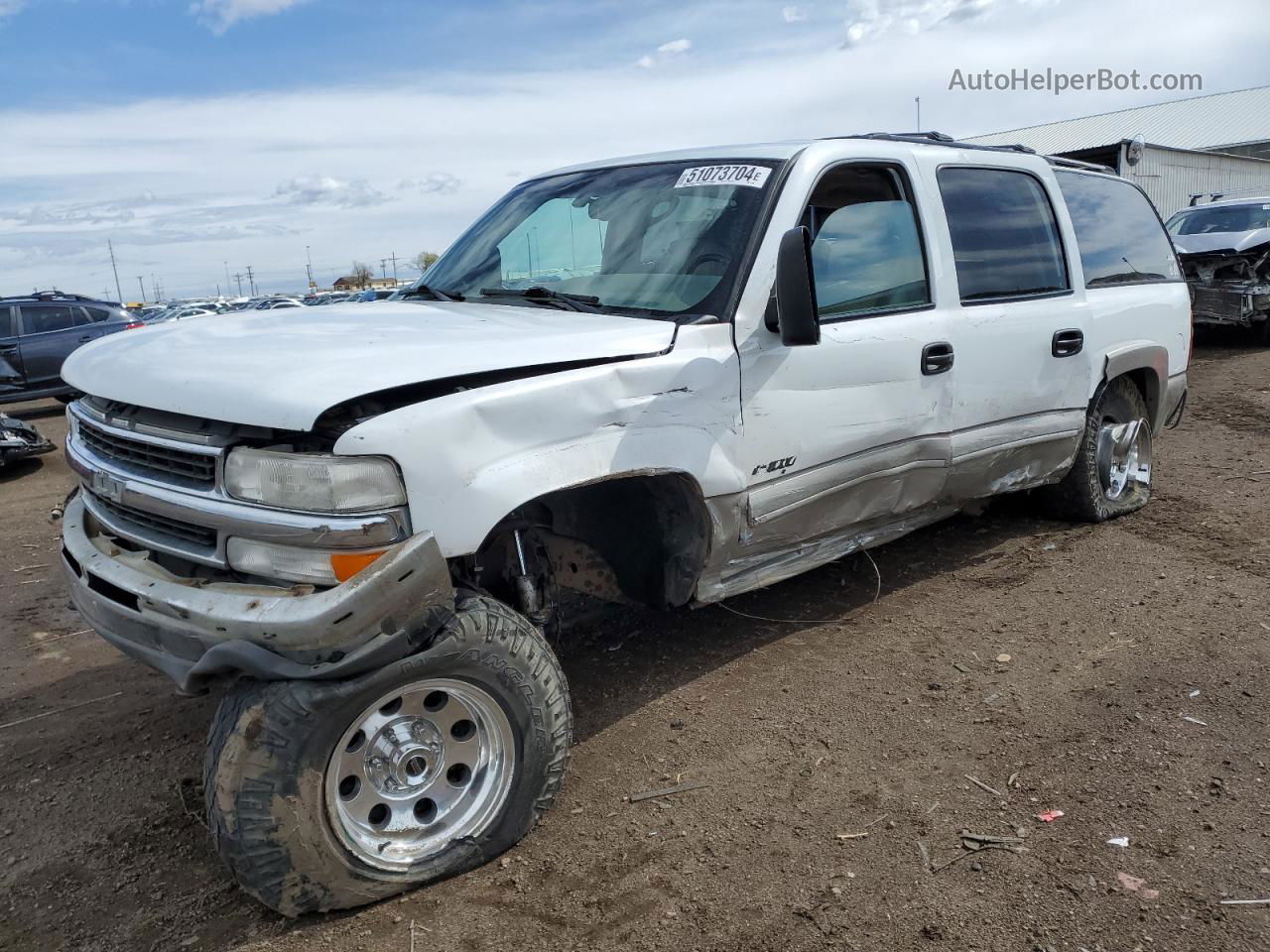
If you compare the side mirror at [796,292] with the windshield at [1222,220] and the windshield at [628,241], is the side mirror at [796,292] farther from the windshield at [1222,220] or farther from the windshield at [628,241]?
the windshield at [1222,220]

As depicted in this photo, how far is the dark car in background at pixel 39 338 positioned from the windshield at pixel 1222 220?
14.7 meters

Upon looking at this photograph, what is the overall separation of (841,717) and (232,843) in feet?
6.72

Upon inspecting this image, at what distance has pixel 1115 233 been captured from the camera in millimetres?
5367

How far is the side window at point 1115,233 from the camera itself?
508 cm

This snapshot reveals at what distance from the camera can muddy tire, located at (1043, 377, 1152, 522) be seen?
5.34 meters

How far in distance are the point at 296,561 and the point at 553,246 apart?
6.16 feet

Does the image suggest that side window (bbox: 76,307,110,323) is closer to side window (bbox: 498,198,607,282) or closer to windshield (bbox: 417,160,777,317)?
windshield (bbox: 417,160,777,317)

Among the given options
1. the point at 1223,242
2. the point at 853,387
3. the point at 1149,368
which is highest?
the point at 1223,242

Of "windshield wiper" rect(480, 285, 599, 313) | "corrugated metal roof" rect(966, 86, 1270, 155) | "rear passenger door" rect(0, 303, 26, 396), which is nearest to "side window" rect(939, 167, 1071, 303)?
"windshield wiper" rect(480, 285, 599, 313)

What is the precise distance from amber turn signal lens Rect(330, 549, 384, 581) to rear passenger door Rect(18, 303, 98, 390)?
12669 millimetres

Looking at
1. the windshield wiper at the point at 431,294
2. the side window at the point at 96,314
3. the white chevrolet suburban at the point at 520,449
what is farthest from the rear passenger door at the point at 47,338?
the white chevrolet suburban at the point at 520,449

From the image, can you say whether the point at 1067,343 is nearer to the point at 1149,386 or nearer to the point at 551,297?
the point at 1149,386

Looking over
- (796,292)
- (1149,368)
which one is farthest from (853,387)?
(1149,368)

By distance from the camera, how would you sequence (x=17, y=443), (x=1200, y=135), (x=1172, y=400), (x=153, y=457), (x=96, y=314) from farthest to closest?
(x=1200, y=135)
(x=96, y=314)
(x=17, y=443)
(x=1172, y=400)
(x=153, y=457)
